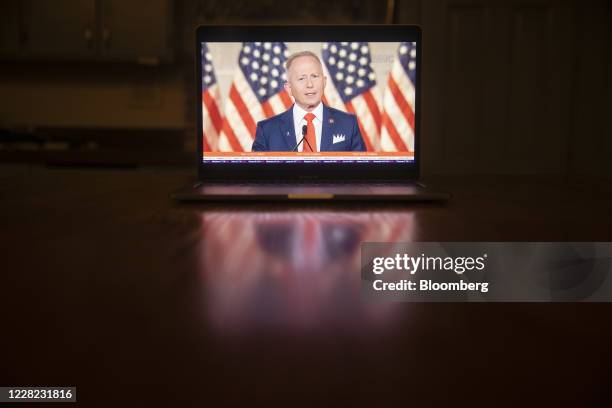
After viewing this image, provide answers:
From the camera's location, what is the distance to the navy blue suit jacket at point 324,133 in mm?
891

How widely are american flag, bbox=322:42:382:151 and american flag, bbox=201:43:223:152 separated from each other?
21 centimetres

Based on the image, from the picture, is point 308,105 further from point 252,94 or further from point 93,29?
point 93,29

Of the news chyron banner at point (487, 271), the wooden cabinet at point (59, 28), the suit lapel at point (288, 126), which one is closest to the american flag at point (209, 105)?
the suit lapel at point (288, 126)

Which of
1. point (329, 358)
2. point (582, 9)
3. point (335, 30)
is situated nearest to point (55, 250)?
point (329, 358)

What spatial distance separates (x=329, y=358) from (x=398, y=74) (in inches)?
30.8

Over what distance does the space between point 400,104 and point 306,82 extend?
0.18 m

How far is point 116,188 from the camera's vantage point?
0.89 m

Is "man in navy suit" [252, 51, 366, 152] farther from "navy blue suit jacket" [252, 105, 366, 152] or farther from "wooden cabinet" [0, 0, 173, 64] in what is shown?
"wooden cabinet" [0, 0, 173, 64]

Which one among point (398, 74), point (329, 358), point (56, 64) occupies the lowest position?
point (329, 358)

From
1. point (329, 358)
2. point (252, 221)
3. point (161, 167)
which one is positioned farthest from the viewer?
point (161, 167)

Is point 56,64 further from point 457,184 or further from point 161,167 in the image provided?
point 457,184

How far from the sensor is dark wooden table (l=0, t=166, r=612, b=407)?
22cm

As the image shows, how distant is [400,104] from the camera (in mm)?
923

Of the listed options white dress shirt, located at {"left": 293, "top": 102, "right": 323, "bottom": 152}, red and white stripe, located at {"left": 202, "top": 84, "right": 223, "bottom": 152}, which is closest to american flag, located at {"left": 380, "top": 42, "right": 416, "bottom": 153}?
white dress shirt, located at {"left": 293, "top": 102, "right": 323, "bottom": 152}
